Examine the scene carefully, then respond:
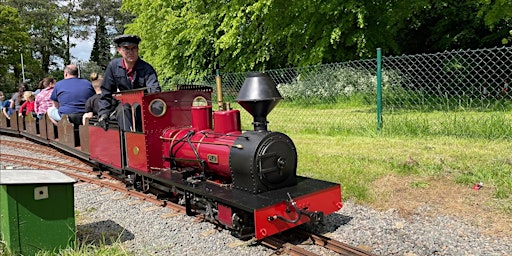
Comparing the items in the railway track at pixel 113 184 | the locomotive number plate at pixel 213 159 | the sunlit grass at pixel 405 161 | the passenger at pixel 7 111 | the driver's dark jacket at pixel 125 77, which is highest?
the driver's dark jacket at pixel 125 77

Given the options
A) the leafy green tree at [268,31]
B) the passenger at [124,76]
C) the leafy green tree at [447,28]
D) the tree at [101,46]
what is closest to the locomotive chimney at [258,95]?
the passenger at [124,76]

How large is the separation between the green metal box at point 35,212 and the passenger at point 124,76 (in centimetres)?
218

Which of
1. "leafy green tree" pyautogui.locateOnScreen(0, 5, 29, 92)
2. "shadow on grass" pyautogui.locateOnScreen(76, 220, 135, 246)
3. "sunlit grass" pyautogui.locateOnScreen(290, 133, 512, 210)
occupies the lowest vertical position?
"shadow on grass" pyautogui.locateOnScreen(76, 220, 135, 246)

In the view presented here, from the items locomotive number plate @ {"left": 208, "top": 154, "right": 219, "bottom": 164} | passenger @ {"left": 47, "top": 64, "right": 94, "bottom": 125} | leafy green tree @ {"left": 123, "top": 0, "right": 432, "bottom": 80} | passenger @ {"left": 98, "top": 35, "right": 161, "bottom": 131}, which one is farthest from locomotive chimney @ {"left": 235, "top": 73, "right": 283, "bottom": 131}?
leafy green tree @ {"left": 123, "top": 0, "right": 432, "bottom": 80}

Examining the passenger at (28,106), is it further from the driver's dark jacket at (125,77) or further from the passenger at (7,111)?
the driver's dark jacket at (125,77)

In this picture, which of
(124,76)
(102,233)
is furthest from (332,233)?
(124,76)

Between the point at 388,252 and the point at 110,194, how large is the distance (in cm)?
415

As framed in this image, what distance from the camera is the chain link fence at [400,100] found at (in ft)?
26.0

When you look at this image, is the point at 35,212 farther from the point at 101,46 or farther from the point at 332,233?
the point at 101,46

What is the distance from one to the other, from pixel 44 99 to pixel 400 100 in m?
8.38

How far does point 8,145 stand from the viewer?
477 inches

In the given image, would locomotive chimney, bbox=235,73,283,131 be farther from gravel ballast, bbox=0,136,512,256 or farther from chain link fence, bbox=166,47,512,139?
chain link fence, bbox=166,47,512,139

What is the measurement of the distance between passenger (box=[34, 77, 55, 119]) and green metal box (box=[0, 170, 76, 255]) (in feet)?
23.0

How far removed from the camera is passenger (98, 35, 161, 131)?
20.3 ft
